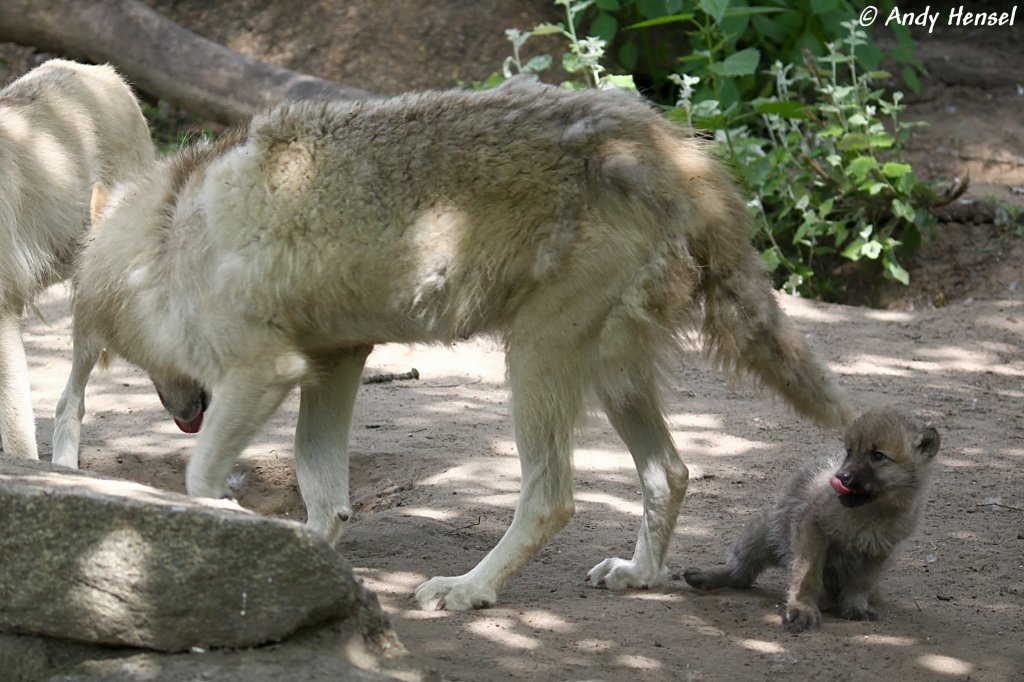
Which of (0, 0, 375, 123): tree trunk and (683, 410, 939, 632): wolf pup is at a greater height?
(0, 0, 375, 123): tree trunk

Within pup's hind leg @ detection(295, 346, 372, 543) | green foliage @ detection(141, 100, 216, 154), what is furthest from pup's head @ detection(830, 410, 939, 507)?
green foliage @ detection(141, 100, 216, 154)

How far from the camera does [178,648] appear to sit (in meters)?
3.44

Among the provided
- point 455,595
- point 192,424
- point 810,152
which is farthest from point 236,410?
point 810,152

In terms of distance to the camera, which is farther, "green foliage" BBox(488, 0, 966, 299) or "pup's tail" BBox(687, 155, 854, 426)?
"green foliage" BBox(488, 0, 966, 299)

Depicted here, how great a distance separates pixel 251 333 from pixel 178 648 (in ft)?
4.90

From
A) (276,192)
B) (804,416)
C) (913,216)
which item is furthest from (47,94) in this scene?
(913,216)

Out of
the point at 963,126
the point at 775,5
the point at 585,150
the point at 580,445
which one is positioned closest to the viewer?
the point at 585,150

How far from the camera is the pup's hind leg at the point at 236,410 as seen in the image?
467 centimetres

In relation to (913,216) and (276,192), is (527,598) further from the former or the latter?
(913,216)

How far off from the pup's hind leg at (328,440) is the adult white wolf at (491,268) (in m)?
0.35

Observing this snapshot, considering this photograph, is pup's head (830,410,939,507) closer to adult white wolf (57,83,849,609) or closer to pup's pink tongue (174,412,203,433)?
adult white wolf (57,83,849,609)

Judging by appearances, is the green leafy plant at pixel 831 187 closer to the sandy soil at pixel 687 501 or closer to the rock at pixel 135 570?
the sandy soil at pixel 687 501

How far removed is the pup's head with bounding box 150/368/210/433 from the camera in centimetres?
552

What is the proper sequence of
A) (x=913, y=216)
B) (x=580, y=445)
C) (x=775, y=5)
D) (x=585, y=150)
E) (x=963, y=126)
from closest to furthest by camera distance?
(x=585, y=150) → (x=580, y=445) → (x=913, y=216) → (x=775, y=5) → (x=963, y=126)
